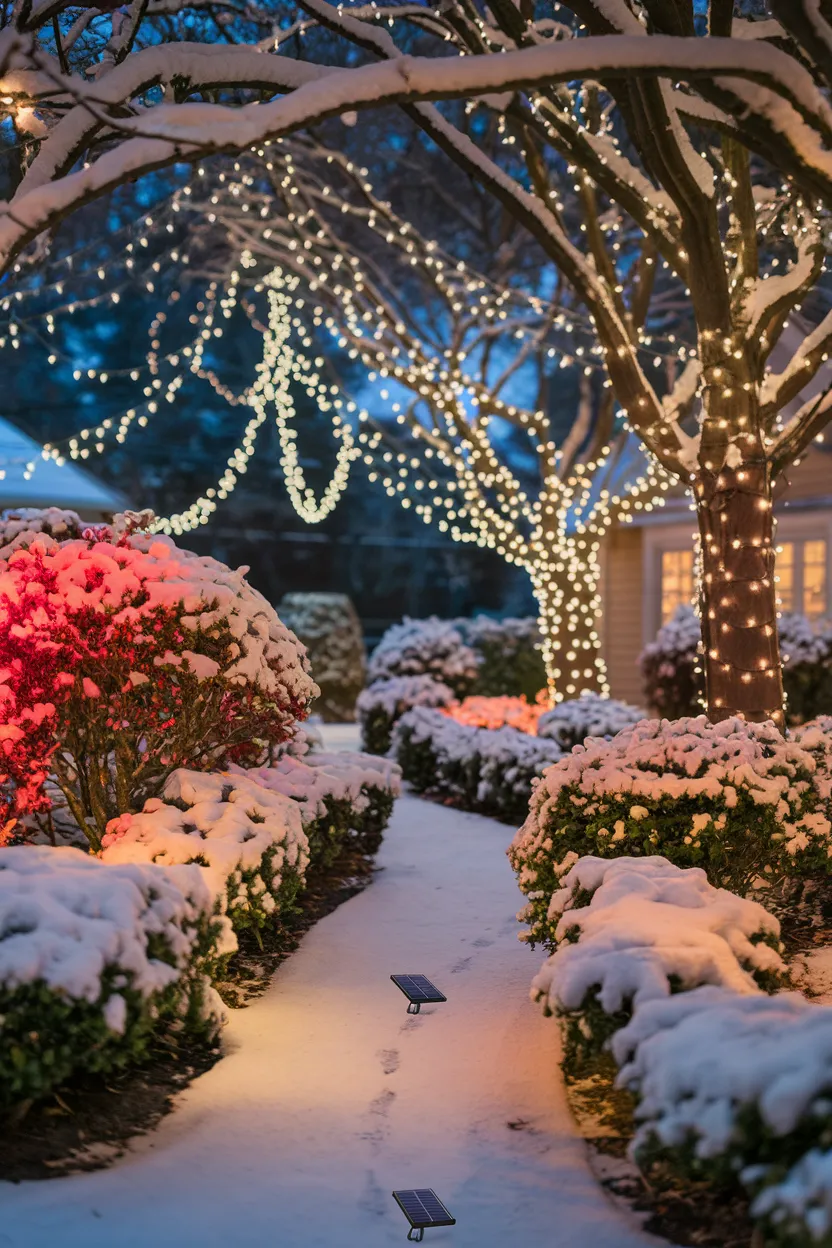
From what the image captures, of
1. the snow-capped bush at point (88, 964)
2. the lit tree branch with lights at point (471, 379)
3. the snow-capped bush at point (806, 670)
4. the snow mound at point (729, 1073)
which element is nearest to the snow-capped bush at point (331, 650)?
the lit tree branch with lights at point (471, 379)

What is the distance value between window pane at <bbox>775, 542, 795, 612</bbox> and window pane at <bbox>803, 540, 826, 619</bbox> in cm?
22

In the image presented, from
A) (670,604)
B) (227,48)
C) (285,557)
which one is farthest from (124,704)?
(285,557)

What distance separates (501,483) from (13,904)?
12229 mm

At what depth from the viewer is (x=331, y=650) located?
2227 centimetres

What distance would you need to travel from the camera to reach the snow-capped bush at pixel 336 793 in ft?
24.8

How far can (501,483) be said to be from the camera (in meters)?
15.7

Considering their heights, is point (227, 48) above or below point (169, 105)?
above

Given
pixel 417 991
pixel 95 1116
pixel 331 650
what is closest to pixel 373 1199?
pixel 95 1116

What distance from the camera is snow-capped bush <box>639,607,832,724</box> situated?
1427 centimetres

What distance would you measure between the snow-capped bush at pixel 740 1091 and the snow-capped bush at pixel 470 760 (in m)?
6.11

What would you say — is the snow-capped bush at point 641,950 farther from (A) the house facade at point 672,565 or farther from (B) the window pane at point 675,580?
(B) the window pane at point 675,580

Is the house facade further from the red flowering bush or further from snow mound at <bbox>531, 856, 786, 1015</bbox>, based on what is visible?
snow mound at <bbox>531, 856, 786, 1015</bbox>

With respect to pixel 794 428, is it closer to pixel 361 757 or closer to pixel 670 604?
pixel 361 757

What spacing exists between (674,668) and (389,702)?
367 cm
